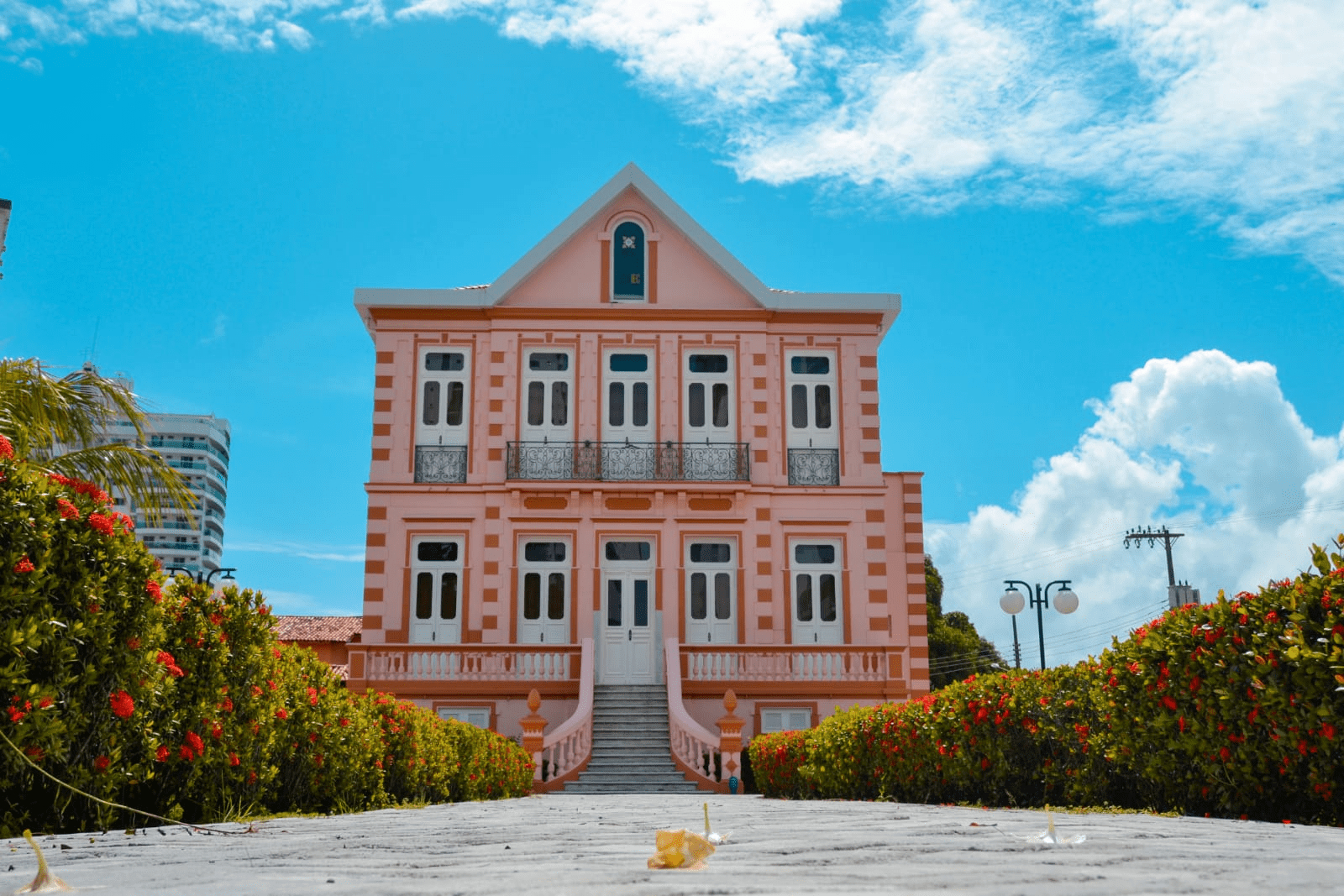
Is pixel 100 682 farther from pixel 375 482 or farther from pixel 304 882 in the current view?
pixel 375 482

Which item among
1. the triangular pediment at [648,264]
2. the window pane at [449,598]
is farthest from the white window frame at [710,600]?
the triangular pediment at [648,264]

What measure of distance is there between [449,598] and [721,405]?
6.99 metres

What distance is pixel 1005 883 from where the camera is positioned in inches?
→ 126

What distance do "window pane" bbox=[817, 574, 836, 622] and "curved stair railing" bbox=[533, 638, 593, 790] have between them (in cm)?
563

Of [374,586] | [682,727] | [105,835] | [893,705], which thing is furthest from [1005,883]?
[374,586]

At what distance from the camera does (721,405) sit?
25.6 metres

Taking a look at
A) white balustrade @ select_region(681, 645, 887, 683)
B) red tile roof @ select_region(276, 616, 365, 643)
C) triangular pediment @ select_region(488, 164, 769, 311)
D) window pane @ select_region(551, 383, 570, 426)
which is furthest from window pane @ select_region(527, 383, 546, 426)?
red tile roof @ select_region(276, 616, 365, 643)

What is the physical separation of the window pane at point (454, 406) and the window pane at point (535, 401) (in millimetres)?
1453

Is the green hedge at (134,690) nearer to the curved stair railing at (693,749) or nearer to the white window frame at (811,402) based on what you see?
the curved stair railing at (693,749)

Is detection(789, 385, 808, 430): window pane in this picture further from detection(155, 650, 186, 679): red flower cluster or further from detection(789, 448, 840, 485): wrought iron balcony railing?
detection(155, 650, 186, 679): red flower cluster

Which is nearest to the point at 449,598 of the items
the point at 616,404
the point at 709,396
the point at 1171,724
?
the point at 616,404

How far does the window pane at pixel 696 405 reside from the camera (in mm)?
25500

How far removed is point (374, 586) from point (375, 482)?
2.15 m

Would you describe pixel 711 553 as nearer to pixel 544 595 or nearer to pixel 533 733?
pixel 544 595
